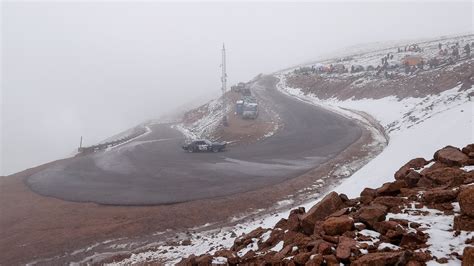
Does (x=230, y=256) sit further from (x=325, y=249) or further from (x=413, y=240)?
(x=413, y=240)

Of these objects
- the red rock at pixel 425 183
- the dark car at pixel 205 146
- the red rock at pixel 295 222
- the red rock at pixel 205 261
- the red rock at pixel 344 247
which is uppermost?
the red rock at pixel 425 183

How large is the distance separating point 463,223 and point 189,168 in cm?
2156

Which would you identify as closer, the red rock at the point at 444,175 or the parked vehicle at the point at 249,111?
the red rock at the point at 444,175

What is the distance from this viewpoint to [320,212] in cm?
900

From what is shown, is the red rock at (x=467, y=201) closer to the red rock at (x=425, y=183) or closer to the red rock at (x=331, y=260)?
the red rock at (x=425, y=183)

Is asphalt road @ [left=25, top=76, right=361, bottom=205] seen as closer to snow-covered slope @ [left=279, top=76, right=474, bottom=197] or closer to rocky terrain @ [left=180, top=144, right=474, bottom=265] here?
snow-covered slope @ [left=279, top=76, right=474, bottom=197]

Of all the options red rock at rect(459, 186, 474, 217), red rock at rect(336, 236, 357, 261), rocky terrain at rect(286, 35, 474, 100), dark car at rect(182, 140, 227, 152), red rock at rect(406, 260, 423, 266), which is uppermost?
rocky terrain at rect(286, 35, 474, 100)

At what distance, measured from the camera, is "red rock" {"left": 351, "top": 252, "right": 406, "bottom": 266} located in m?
6.00

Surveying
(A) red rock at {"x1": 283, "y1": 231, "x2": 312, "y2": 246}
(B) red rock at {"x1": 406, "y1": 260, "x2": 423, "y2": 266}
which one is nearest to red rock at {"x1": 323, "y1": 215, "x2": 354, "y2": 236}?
(A) red rock at {"x1": 283, "y1": 231, "x2": 312, "y2": 246}

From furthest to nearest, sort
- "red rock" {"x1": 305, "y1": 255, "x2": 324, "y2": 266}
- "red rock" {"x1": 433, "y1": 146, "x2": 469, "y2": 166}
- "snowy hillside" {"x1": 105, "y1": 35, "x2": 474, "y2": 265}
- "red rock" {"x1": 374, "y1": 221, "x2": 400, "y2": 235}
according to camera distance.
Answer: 1. "snowy hillside" {"x1": 105, "y1": 35, "x2": 474, "y2": 265}
2. "red rock" {"x1": 433, "y1": 146, "x2": 469, "y2": 166}
3. "red rock" {"x1": 374, "y1": 221, "x2": 400, "y2": 235}
4. "red rock" {"x1": 305, "y1": 255, "x2": 324, "y2": 266}

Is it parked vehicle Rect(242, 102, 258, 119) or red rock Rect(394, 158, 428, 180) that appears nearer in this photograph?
red rock Rect(394, 158, 428, 180)

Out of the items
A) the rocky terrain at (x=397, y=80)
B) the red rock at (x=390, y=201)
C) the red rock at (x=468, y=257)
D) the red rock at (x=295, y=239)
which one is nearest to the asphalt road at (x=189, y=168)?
the rocky terrain at (x=397, y=80)

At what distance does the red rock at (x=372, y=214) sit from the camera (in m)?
7.64

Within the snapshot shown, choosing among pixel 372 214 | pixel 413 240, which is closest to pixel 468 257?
pixel 413 240
